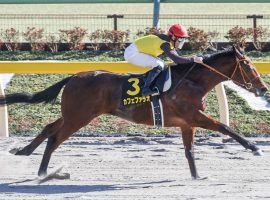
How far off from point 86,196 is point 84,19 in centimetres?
1445

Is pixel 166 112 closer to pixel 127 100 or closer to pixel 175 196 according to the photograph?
pixel 127 100

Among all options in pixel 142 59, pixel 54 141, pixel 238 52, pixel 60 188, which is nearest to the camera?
pixel 60 188

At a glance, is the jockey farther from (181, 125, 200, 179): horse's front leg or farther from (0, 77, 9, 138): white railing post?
(0, 77, 9, 138): white railing post

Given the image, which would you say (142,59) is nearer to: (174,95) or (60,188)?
(174,95)

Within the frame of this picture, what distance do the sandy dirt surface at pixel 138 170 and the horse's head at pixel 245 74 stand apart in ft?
3.42

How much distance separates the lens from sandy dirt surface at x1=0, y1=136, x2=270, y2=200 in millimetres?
10297

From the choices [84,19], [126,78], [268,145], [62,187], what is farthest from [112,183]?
[84,19]

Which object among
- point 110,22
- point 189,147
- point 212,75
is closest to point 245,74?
point 212,75

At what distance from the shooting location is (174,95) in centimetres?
1126

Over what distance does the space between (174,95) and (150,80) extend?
33 cm

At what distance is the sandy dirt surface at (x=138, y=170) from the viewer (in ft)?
33.8

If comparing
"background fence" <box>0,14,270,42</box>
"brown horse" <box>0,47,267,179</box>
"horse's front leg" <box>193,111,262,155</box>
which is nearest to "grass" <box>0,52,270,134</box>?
"brown horse" <box>0,47,267,179</box>

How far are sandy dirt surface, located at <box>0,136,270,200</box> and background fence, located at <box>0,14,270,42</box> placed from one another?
8266 millimetres

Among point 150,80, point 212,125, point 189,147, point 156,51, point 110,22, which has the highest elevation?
point 156,51
